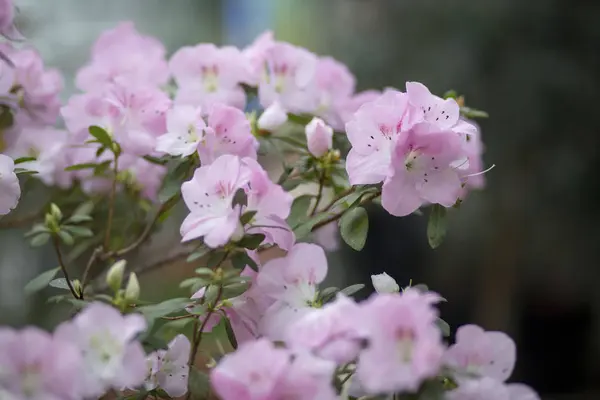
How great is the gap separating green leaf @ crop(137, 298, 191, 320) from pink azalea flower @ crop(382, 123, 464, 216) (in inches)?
8.3

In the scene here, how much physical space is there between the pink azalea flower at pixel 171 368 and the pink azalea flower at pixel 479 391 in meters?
0.25

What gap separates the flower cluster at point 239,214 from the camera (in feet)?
1.57

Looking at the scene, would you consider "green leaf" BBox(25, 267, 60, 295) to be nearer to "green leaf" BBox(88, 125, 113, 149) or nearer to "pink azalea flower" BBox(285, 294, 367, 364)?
"green leaf" BBox(88, 125, 113, 149)

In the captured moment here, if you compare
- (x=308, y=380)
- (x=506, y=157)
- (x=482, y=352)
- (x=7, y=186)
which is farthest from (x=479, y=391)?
(x=506, y=157)

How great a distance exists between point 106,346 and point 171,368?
0.15 meters

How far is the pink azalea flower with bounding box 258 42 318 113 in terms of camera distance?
3.01 ft

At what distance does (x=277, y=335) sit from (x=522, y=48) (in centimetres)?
198

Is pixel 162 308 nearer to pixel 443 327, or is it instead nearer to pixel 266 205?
pixel 266 205

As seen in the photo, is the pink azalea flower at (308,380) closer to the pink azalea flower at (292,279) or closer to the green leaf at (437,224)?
the pink azalea flower at (292,279)

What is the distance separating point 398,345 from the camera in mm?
469

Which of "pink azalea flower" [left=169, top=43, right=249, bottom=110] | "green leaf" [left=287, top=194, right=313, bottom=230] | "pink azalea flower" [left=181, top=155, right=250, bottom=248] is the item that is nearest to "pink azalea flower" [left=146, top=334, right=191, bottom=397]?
"pink azalea flower" [left=181, top=155, right=250, bottom=248]

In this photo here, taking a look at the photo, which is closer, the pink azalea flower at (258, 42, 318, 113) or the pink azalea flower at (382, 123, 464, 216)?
the pink azalea flower at (382, 123, 464, 216)

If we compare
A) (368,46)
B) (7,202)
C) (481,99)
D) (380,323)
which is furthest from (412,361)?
(368,46)

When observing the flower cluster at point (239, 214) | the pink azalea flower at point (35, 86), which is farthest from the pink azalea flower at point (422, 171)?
the pink azalea flower at point (35, 86)
